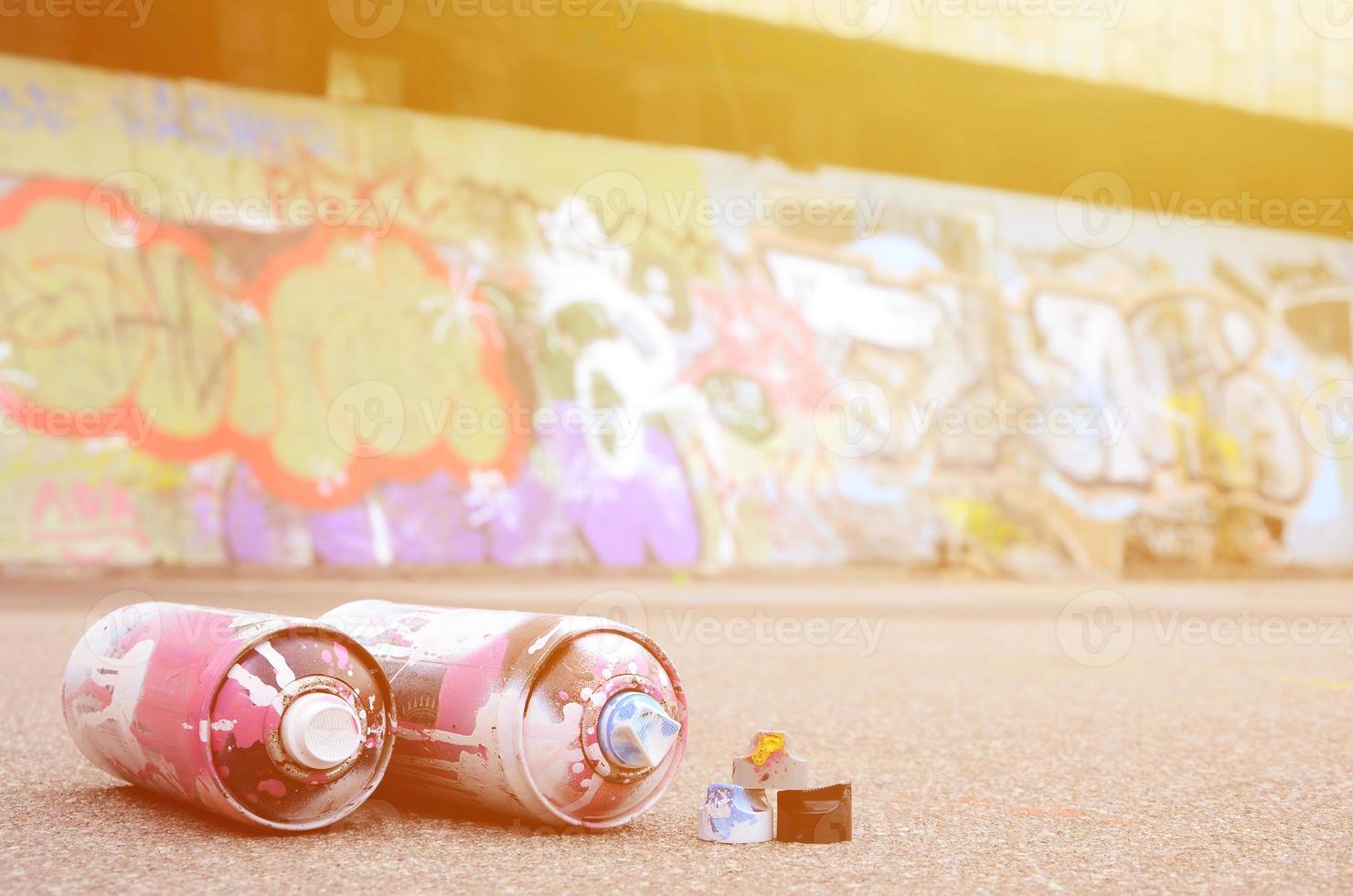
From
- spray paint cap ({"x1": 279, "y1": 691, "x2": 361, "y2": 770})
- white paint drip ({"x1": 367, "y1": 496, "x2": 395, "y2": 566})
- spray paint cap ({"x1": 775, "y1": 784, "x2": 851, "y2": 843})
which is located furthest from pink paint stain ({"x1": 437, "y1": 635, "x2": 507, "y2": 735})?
white paint drip ({"x1": 367, "y1": 496, "x2": 395, "y2": 566})

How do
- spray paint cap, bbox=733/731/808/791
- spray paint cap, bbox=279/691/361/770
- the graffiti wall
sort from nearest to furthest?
spray paint cap, bbox=279/691/361/770, spray paint cap, bbox=733/731/808/791, the graffiti wall

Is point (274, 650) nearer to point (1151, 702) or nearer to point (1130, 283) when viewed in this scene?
point (1151, 702)

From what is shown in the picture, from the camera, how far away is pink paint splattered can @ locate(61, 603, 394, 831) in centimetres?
287

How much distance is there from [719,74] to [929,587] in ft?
23.1

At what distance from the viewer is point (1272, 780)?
402 centimetres

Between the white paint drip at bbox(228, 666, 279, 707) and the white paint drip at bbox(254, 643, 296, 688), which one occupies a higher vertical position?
the white paint drip at bbox(254, 643, 296, 688)

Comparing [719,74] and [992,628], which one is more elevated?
[719,74]

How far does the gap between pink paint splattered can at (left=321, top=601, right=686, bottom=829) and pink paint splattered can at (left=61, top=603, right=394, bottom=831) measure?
0.52ft

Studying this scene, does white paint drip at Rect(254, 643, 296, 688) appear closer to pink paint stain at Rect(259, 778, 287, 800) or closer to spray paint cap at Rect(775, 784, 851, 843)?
pink paint stain at Rect(259, 778, 287, 800)

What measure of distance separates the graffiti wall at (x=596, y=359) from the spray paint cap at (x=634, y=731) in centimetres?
1113

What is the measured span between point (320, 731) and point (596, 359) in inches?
521

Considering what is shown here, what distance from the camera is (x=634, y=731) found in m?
3.04

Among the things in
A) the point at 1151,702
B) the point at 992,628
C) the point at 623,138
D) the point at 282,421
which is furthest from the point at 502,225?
the point at 1151,702

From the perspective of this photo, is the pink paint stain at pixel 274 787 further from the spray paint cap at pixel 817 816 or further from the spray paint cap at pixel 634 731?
the spray paint cap at pixel 817 816
